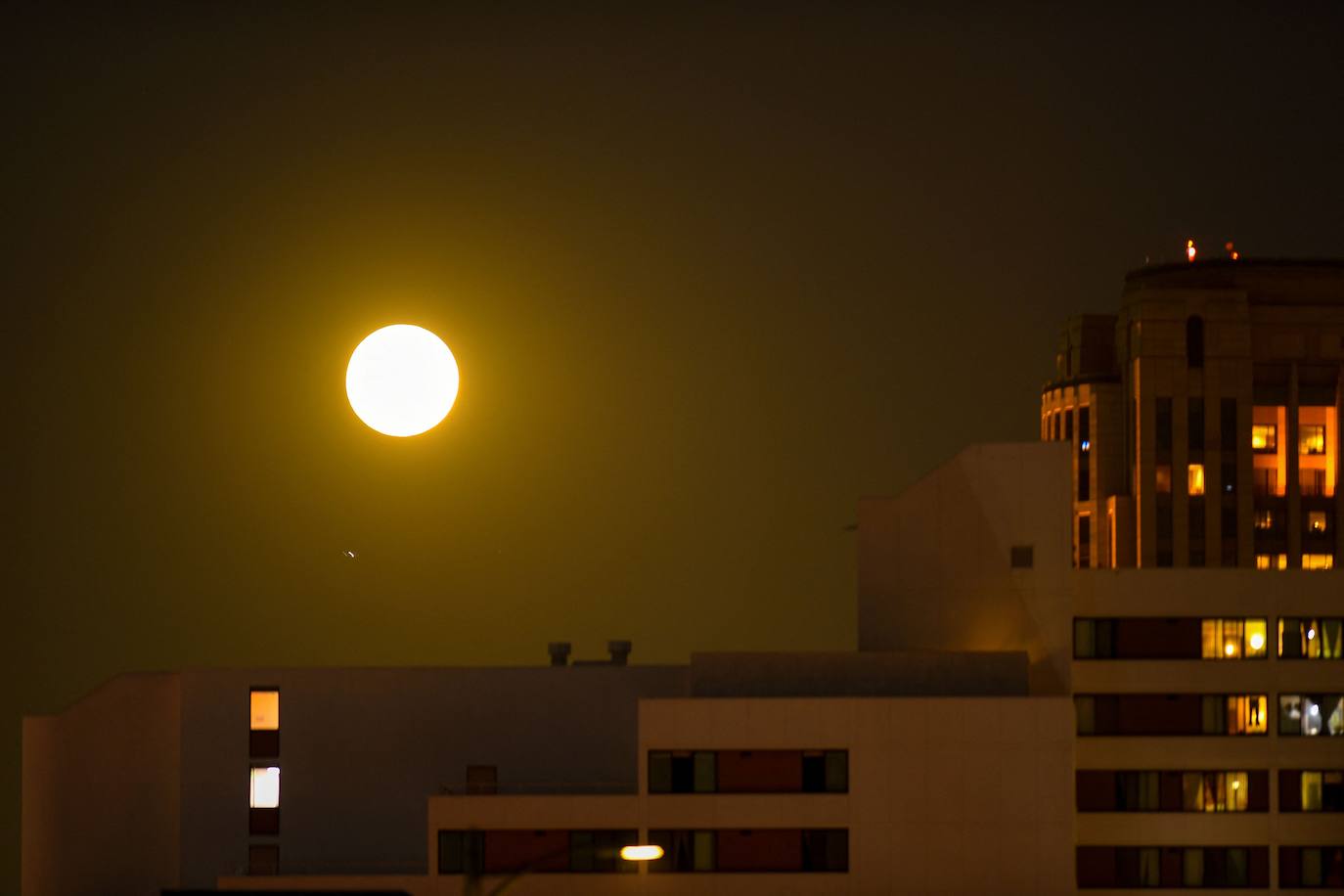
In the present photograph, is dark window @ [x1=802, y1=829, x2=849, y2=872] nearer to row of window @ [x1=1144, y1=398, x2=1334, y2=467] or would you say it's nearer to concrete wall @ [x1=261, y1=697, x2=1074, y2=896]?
concrete wall @ [x1=261, y1=697, x2=1074, y2=896]

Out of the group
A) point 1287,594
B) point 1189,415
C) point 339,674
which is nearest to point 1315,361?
point 1189,415

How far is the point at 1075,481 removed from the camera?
622 feet

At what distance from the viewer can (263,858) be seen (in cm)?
8856

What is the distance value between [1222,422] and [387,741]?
360ft

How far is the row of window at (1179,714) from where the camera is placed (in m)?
86.2

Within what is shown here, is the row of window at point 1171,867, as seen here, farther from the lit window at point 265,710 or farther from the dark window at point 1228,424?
the dark window at point 1228,424

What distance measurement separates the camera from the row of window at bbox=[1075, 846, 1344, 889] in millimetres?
85375

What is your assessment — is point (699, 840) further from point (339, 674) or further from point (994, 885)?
point (339, 674)

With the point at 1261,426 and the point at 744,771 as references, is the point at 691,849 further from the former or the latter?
the point at 1261,426

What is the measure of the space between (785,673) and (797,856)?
6209mm

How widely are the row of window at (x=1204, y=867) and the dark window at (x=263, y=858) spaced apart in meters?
29.9

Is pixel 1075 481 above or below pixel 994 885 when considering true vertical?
above

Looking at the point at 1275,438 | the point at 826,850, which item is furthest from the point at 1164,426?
the point at 826,850

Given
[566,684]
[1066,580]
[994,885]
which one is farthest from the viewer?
[566,684]
